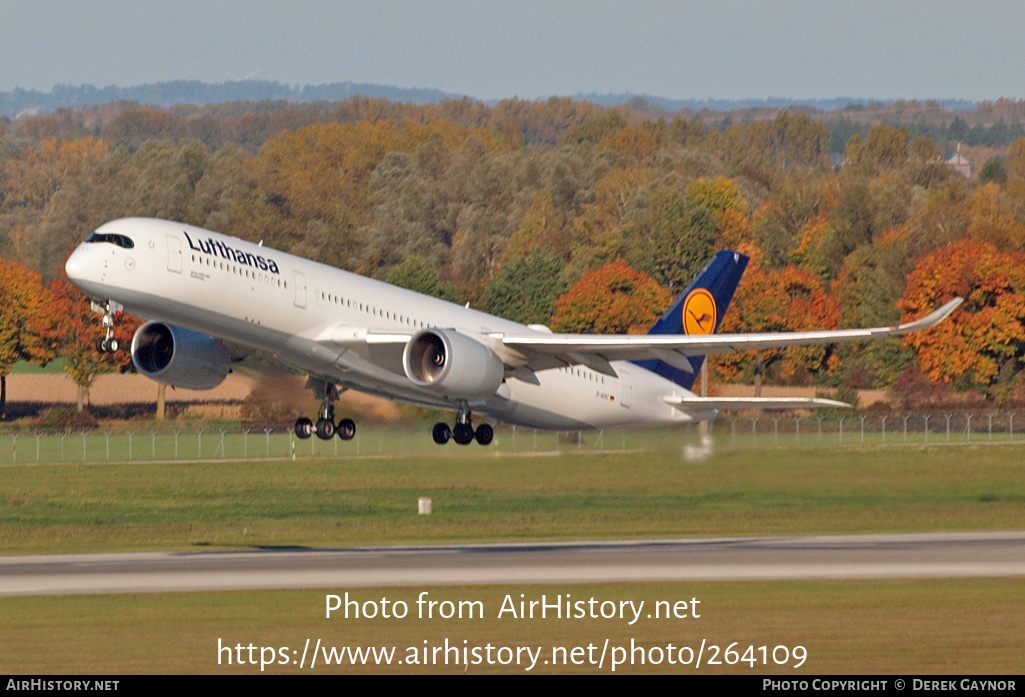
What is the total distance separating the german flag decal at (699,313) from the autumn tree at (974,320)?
5203 centimetres

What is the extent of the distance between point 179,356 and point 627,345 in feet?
41.6

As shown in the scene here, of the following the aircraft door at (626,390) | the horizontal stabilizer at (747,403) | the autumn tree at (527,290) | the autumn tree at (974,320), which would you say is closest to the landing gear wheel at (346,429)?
the aircraft door at (626,390)

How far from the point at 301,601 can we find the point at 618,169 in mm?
147089

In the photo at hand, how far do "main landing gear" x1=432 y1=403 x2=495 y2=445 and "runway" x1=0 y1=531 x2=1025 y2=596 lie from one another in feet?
11.4

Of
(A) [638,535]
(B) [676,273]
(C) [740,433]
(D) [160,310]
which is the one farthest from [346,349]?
(B) [676,273]

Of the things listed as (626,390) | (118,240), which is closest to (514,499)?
(626,390)

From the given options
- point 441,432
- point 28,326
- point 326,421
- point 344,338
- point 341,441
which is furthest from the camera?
point 28,326

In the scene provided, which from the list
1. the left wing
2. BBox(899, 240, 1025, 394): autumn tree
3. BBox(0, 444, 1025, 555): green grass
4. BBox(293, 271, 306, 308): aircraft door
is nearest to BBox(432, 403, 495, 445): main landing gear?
the left wing

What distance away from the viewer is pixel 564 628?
117ft

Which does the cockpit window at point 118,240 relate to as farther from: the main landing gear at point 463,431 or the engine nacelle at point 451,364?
the main landing gear at point 463,431

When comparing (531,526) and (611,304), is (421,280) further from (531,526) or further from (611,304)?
(531,526)

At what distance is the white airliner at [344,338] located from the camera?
1640 inches

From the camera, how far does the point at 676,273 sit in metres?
137

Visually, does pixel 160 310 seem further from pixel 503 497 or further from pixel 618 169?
pixel 618 169
